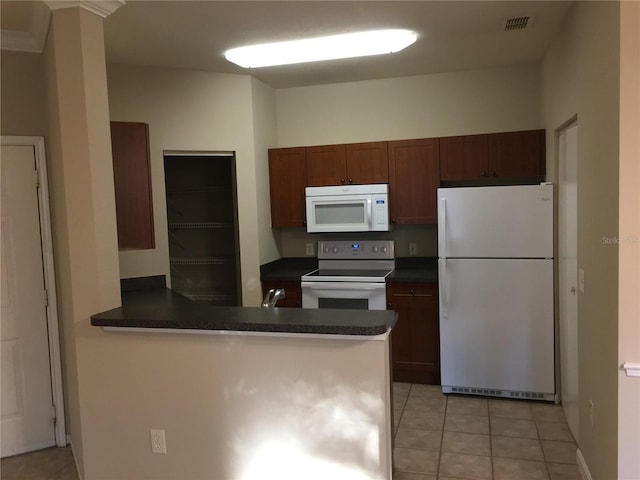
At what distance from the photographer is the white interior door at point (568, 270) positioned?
302 centimetres

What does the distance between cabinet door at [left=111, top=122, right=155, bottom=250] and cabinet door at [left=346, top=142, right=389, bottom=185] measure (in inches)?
70.3

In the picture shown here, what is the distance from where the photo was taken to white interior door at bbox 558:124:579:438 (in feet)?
9.90

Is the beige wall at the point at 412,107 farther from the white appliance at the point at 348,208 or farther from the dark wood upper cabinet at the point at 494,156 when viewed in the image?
the white appliance at the point at 348,208

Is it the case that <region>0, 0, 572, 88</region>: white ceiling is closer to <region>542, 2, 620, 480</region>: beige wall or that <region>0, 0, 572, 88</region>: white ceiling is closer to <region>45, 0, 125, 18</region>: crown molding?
<region>45, 0, 125, 18</region>: crown molding

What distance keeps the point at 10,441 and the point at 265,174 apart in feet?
9.18

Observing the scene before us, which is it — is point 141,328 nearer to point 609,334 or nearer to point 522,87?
point 609,334

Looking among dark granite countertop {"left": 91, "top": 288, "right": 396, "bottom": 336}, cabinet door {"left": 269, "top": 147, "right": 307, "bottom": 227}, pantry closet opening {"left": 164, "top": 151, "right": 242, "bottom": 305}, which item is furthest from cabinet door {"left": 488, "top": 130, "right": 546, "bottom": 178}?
pantry closet opening {"left": 164, "top": 151, "right": 242, "bottom": 305}

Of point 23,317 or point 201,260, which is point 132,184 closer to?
point 23,317

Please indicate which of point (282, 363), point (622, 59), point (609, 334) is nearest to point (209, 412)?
point (282, 363)

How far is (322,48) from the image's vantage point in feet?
11.3

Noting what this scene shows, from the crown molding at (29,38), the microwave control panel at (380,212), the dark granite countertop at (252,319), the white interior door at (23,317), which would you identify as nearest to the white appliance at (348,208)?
the microwave control panel at (380,212)

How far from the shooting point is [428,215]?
4207mm

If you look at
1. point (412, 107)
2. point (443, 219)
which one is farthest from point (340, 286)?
point (412, 107)

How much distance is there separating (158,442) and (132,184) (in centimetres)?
177
